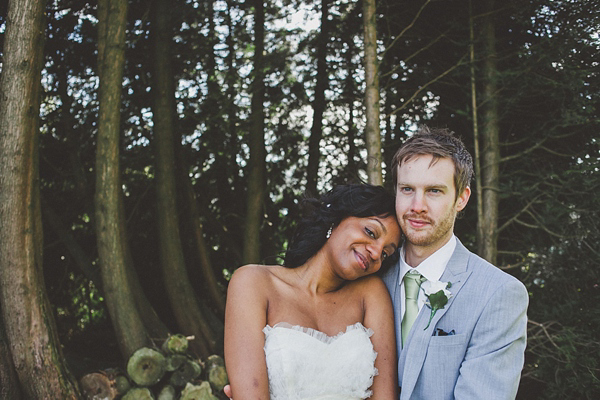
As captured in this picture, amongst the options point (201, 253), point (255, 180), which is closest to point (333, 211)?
point (255, 180)

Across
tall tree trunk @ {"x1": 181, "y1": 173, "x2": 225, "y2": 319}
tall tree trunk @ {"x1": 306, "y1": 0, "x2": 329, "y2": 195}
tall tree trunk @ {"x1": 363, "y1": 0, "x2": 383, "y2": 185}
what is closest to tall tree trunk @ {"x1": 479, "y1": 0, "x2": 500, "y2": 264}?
tall tree trunk @ {"x1": 363, "y1": 0, "x2": 383, "y2": 185}

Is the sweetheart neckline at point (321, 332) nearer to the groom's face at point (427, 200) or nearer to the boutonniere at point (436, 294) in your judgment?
the boutonniere at point (436, 294)

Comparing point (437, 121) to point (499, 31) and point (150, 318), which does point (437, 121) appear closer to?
point (499, 31)

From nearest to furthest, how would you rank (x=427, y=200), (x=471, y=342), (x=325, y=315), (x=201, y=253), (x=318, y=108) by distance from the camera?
1. (x=471, y=342)
2. (x=427, y=200)
3. (x=325, y=315)
4. (x=201, y=253)
5. (x=318, y=108)

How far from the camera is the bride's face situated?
8.70ft

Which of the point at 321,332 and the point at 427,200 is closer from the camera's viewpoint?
the point at 427,200

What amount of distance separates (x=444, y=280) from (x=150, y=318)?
11.8ft

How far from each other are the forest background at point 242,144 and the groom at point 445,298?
6.14 ft

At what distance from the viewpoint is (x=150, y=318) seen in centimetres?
535

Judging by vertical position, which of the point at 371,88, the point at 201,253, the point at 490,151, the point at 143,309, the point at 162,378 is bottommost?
the point at 162,378

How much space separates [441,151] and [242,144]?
540cm

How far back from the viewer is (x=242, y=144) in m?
7.72

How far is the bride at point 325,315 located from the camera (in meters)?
2.50

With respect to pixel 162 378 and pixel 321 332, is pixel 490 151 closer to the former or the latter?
pixel 321 332
